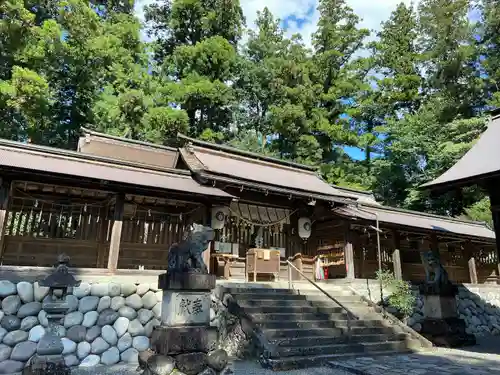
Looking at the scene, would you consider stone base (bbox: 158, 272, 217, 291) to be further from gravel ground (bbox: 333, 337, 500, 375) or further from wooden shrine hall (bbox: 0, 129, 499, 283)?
wooden shrine hall (bbox: 0, 129, 499, 283)

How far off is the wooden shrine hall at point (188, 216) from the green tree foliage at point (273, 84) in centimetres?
744

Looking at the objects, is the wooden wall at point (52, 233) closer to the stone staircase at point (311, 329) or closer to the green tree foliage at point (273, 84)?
the stone staircase at point (311, 329)

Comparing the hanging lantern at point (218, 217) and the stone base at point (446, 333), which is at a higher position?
the hanging lantern at point (218, 217)

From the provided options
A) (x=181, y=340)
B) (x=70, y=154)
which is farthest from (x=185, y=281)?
(x=70, y=154)

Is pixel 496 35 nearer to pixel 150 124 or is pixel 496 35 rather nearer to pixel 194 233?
pixel 150 124

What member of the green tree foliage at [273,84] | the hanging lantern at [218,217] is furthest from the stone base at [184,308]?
the green tree foliage at [273,84]

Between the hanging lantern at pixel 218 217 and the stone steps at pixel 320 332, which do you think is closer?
the stone steps at pixel 320 332

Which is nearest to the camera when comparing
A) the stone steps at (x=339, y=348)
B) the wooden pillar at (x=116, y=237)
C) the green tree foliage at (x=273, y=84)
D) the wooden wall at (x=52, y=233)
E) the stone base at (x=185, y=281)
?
the stone base at (x=185, y=281)

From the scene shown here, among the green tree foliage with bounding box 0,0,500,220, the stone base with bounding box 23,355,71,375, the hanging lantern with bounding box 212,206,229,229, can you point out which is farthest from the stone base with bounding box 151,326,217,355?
the green tree foliage with bounding box 0,0,500,220

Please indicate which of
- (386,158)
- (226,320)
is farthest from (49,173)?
(386,158)

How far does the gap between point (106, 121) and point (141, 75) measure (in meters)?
4.03

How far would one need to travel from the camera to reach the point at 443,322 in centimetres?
927

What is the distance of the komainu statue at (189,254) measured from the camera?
5.69 m

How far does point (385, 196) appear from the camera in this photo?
2469 cm
